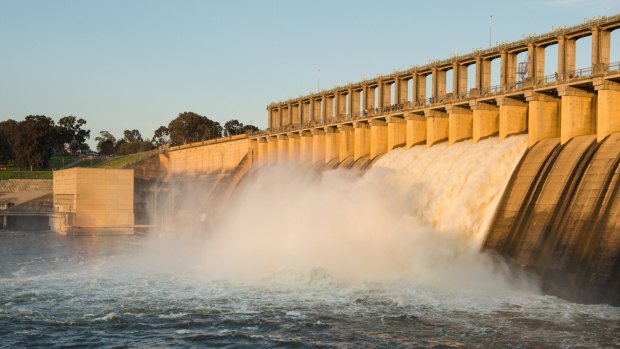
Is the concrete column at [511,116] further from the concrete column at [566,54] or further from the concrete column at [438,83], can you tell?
the concrete column at [438,83]

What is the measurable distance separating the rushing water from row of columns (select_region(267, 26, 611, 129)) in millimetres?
6293

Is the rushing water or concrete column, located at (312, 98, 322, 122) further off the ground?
concrete column, located at (312, 98, 322, 122)

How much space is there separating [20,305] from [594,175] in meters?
28.3

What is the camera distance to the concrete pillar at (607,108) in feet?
134

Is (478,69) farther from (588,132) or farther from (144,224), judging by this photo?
(144,224)

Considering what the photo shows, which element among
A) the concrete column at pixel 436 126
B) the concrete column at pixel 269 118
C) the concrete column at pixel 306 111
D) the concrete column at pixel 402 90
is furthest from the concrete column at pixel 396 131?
the concrete column at pixel 269 118

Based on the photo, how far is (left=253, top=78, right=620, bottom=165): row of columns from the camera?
43406 millimetres

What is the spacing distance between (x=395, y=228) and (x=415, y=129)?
15.2 meters

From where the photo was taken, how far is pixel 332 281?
39.8 meters

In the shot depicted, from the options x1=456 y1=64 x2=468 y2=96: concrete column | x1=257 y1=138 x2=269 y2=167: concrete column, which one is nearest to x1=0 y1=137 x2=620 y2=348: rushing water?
x1=456 y1=64 x2=468 y2=96: concrete column

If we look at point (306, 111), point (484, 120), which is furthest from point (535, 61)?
point (306, 111)

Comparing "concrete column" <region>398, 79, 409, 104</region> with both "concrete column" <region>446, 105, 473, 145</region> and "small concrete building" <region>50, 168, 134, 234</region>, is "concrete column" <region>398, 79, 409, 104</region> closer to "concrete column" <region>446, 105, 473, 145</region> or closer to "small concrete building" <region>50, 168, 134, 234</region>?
"concrete column" <region>446, 105, 473, 145</region>

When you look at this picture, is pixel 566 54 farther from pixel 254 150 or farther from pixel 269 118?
pixel 269 118

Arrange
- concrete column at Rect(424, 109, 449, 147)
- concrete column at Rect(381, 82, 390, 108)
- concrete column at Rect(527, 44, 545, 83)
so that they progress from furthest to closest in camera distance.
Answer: concrete column at Rect(381, 82, 390, 108) → concrete column at Rect(424, 109, 449, 147) → concrete column at Rect(527, 44, 545, 83)
